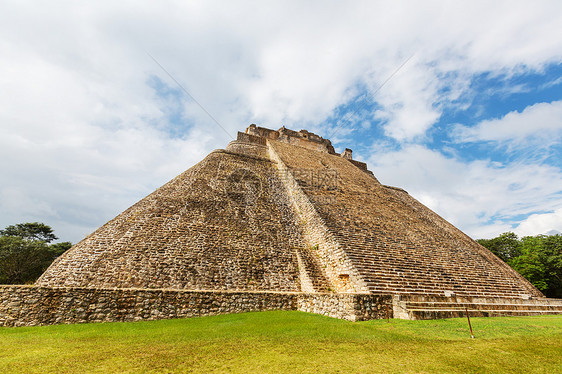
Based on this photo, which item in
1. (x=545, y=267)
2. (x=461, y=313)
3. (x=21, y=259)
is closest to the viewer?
(x=461, y=313)

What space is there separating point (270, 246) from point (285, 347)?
18.9 feet

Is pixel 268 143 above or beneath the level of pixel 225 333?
above

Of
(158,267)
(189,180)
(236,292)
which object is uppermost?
(189,180)

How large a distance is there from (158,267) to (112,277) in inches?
48.0

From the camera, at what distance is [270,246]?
1014 cm

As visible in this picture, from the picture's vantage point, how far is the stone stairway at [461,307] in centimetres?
671

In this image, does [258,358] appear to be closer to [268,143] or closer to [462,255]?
[462,255]

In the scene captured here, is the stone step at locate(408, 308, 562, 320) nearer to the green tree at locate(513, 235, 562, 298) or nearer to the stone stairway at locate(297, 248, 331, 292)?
the stone stairway at locate(297, 248, 331, 292)

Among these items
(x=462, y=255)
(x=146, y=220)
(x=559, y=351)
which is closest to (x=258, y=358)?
(x=559, y=351)

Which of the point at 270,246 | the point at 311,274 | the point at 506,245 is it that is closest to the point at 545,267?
the point at 506,245

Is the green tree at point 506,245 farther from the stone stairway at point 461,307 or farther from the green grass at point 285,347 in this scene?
the green grass at point 285,347

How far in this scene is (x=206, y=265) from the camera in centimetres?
866

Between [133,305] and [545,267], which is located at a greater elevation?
[545,267]

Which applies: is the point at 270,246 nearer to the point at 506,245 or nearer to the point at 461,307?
the point at 461,307
